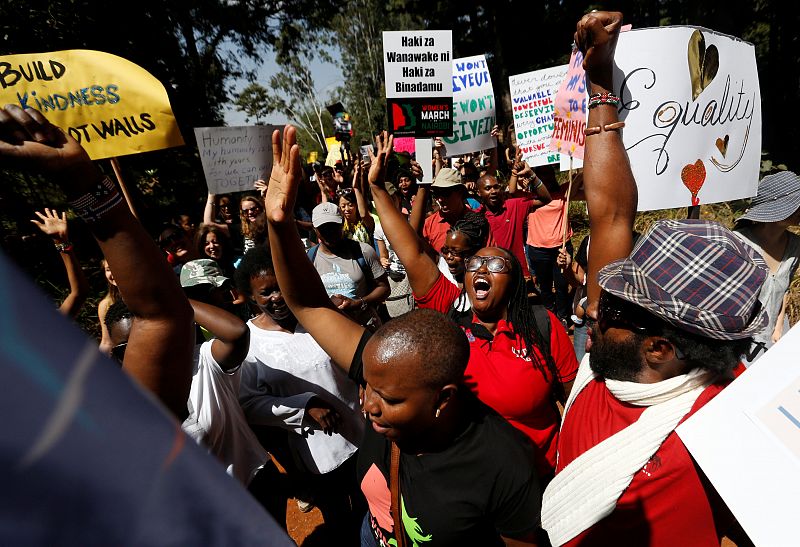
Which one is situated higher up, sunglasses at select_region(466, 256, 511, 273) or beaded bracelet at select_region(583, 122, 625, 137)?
beaded bracelet at select_region(583, 122, 625, 137)

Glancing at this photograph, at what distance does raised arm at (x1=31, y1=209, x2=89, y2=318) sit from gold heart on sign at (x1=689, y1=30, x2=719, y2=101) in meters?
3.45

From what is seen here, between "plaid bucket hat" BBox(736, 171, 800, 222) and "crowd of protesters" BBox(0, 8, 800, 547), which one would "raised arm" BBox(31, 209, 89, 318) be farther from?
"plaid bucket hat" BBox(736, 171, 800, 222)

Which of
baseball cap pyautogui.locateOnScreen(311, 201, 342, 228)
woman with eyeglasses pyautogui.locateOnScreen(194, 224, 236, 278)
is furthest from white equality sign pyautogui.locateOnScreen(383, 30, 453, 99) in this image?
woman with eyeglasses pyautogui.locateOnScreen(194, 224, 236, 278)

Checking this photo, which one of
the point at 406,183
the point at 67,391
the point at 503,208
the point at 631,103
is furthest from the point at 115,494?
the point at 406,183

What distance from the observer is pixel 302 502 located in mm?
3428

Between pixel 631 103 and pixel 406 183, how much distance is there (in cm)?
502

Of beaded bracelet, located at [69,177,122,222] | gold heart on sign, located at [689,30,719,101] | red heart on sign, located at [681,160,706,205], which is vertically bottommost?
red heart on sign, located at [681,160,706,205]

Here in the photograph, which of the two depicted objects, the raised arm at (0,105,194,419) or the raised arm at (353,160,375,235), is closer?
the raised arm at (0,105,194,419)

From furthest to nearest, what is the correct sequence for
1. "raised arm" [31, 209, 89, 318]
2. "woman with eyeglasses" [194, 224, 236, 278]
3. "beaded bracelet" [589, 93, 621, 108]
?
"woman with eyeglasses" [194, 224, 236, 278], "raised arm" [31, 209, 89, 318], "beaded bracelet" [589, 93, 621, 108]

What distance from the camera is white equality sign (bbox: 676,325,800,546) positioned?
904 mm

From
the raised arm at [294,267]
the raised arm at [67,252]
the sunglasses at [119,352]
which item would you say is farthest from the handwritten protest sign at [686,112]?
the raised arm at [67,252]

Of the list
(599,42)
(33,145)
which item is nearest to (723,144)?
(599,42)

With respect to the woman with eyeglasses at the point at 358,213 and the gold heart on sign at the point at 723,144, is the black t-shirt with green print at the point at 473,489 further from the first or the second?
the woman with eyeglasses at the point at 358,213

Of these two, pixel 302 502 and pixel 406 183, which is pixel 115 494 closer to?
pixel 302 502
